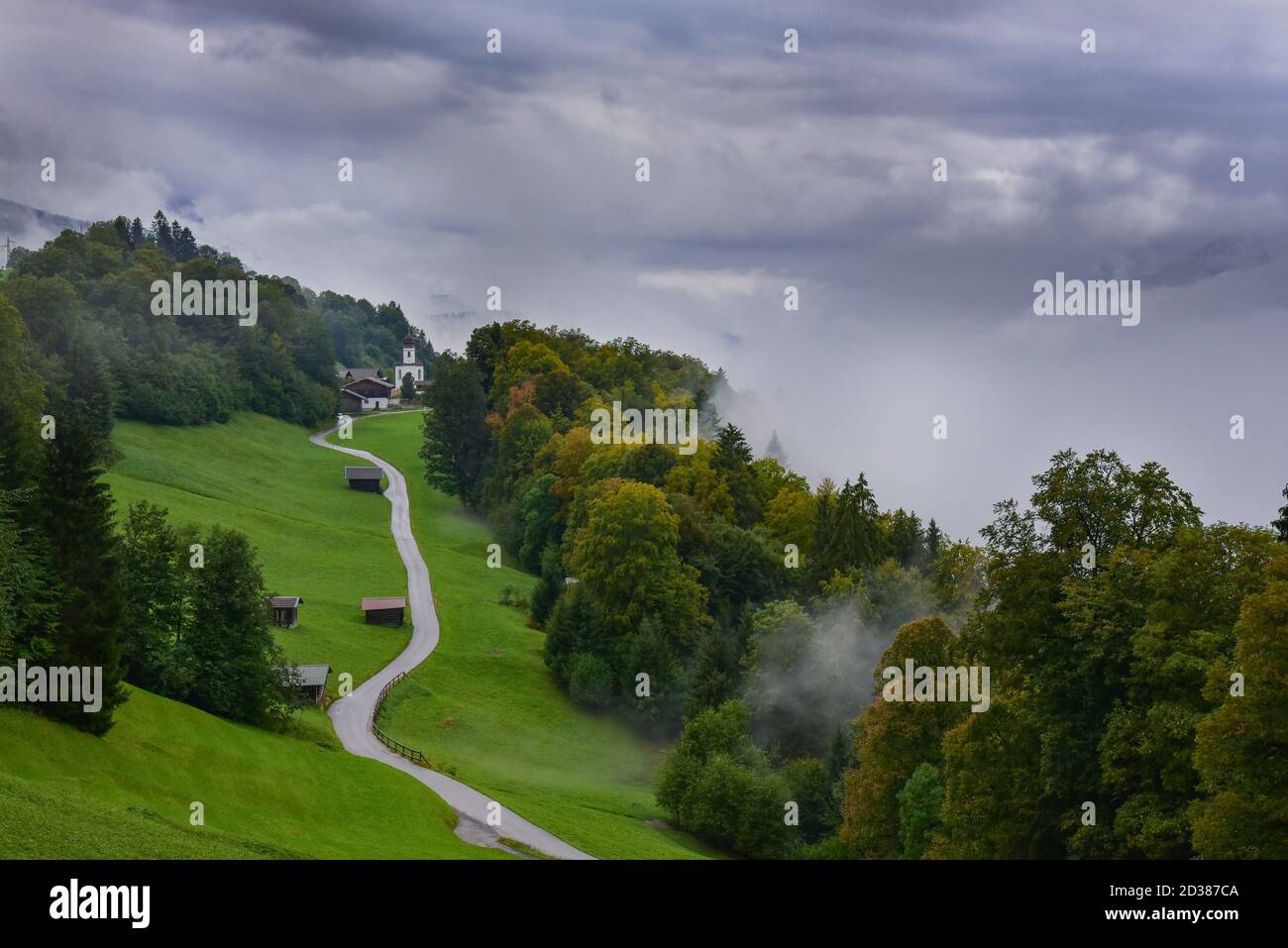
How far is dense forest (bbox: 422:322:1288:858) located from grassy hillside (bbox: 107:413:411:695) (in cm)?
1172

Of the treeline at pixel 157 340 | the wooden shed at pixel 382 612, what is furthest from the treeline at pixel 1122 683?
the treeline at pixel 157 340

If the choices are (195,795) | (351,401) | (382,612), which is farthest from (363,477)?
(195,795)

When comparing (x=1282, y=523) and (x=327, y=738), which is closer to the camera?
(x=1282, y=523)

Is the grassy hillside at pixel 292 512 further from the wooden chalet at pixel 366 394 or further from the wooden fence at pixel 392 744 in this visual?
the wooden chalet at pixel 366 394

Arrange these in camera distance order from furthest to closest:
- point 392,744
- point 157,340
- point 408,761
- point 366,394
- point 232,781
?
1. point 366,394
2. point 157,340
3. point 392,744
4. point 408,761
5. point 232,781

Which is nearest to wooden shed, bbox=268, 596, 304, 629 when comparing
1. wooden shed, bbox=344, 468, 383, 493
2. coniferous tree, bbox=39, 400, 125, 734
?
coniferous tree, bbox=39, 400, 125, 734

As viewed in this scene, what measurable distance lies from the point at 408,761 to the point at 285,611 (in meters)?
19.6

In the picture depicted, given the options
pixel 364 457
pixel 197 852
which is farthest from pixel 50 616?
pixel 364 457

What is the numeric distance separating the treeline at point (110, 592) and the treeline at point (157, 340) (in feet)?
148

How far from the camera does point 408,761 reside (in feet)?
164

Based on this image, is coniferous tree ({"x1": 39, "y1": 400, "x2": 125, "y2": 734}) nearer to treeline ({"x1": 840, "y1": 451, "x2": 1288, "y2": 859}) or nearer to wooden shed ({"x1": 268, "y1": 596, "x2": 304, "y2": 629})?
wooden shed ({"x1": 268, "y1": 596, "x2": 304, "y2": 629})

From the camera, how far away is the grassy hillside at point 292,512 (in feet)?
223

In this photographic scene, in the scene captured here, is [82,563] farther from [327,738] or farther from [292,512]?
[292,512]
